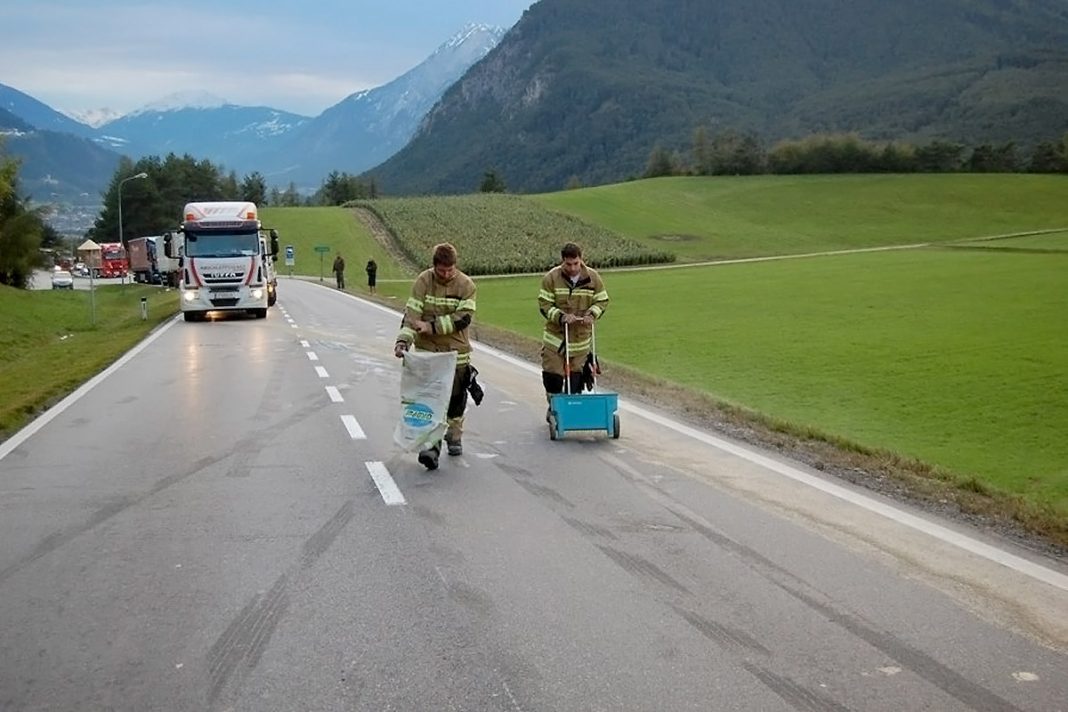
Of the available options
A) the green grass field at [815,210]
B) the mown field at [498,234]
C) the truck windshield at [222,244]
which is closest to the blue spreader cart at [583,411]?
the truck windshield at [222,244]

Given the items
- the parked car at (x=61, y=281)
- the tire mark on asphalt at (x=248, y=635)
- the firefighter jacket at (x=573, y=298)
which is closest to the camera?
the tire mark on asphalt at (x=248, y=635)

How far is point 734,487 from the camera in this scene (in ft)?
28.5

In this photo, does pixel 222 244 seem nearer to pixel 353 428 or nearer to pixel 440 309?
pixel 353 428

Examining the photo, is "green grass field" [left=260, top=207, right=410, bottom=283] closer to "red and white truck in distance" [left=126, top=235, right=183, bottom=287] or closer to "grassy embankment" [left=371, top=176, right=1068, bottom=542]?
"red and white truck in distance" [left=126, top=235, right=183, bottom=287]

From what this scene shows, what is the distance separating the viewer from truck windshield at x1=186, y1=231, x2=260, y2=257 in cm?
3042

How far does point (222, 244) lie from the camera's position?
101ft

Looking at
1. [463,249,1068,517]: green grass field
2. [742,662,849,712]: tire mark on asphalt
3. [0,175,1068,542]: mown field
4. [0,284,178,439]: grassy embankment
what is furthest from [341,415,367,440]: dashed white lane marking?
[742,662,849,712]: tire mark on asphalt

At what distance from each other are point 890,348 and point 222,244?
19.7 m

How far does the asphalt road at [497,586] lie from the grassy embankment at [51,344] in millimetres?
4244

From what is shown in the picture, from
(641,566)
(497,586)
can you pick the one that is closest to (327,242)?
(641,566)

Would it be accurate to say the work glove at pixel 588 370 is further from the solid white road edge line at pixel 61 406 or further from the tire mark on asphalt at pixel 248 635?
the solid white road edge line at pixel 61 406

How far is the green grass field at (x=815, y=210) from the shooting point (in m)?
95.6

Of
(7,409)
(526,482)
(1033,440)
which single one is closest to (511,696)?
(526,482)

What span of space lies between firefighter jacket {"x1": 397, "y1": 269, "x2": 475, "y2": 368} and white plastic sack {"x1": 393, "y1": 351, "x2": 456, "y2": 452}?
0.75 feet
